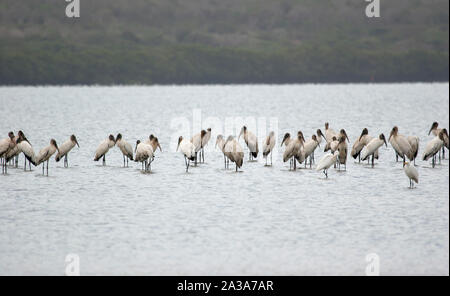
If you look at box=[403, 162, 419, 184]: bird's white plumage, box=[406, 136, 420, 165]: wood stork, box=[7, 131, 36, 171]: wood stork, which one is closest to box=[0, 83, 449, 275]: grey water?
box=[403, 162, 419, 184]: bird's white plumage

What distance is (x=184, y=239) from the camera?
15867 millimetres

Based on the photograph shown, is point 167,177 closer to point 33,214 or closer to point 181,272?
point 33,214

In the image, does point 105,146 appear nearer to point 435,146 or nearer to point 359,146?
point 359,146

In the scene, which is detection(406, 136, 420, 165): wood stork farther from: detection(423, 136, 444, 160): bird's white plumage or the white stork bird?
the white stork bird

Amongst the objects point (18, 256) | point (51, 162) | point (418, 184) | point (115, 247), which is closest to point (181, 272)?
point (115, 247)

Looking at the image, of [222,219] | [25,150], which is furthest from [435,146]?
[25,150]

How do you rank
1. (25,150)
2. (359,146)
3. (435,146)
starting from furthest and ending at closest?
1. (359,146)
2. (435,146)
3. (25,150)

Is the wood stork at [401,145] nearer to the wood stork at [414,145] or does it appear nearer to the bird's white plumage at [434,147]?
the wood stork at [414,145]

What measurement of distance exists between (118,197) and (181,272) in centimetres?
742

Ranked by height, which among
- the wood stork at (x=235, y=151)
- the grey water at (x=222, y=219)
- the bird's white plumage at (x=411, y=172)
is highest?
the wood stork at (x=235, y=151)

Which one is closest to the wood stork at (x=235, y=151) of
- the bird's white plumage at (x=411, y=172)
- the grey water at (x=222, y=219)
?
the grey water at (x=222, y=219)

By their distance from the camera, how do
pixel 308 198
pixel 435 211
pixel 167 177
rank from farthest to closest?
pixel 167 177 → pixel 308 198 → pixel 435 211

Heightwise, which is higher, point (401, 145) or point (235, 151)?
point (401, 145)

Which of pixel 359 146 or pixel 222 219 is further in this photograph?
pixel 359 146
